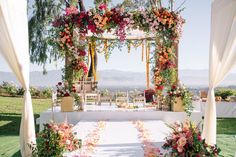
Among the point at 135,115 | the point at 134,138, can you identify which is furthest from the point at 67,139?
the point at 135,115

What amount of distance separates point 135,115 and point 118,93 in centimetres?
296

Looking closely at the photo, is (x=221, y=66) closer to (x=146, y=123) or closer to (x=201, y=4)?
(x=146, y=123)

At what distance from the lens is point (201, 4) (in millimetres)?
18047

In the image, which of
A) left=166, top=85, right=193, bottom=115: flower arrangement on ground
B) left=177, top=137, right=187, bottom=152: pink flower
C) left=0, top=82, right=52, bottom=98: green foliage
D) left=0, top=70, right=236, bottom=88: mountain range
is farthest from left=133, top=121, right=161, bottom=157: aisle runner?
left=0, top=82, right=52, bottom=98: green foliage

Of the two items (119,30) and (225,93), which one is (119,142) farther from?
(225,93)

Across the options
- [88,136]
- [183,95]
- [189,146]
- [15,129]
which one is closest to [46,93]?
[15,129]

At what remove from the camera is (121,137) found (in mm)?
7219

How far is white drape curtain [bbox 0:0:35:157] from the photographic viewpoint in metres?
5.11

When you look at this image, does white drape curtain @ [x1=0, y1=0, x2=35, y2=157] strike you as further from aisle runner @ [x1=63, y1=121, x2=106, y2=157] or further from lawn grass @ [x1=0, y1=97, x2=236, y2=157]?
lawn grass @ [x1=0, y1=97, x2=236, y2=157]

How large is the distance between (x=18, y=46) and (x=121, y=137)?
2.98 m

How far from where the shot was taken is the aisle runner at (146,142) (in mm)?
5589

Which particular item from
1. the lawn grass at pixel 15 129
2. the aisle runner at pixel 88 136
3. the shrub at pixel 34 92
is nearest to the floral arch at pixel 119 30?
the aisle runner at pixel 88 136

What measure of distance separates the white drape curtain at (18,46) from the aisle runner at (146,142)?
178 cm

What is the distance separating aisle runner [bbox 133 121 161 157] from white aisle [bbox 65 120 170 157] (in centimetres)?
7
